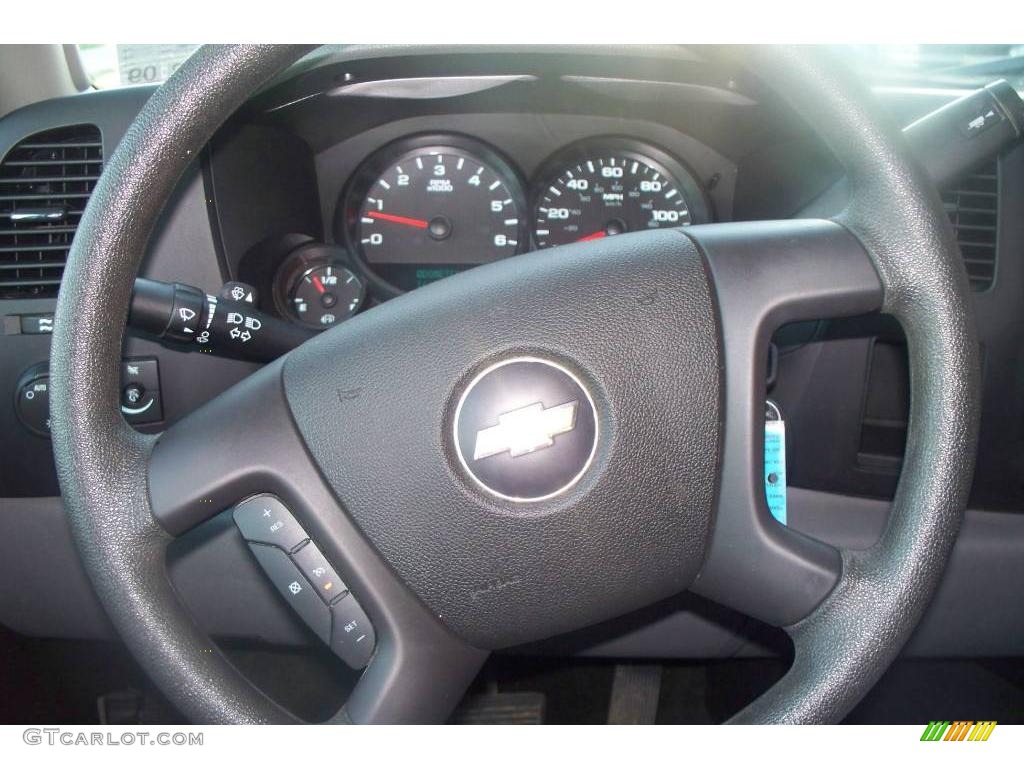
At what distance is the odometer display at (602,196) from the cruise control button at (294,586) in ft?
2.81

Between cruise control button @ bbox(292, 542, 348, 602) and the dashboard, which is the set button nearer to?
cruise control button @ bbox(292, 542, 348, 602)

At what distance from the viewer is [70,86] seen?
66.1 inches

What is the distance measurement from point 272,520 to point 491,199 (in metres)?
0.85

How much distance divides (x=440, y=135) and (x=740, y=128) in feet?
1.52

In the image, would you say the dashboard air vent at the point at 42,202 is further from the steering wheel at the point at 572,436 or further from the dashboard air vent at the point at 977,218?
the dashboard air vent at the point at 977,218

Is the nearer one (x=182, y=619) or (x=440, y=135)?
A: (x=182, y=619)

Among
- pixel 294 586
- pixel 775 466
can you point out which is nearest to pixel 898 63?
pixel 775 466

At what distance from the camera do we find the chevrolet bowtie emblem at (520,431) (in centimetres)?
89

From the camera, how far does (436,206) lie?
163 cm

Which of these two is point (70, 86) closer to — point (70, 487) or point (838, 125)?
point (70, 487)

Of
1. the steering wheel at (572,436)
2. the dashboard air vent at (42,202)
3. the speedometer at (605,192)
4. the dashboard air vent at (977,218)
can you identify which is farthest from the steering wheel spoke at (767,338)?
the dashboard air vent at (42,202)

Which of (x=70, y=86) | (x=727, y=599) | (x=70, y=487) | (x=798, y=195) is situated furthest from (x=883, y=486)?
(x=70, y=86)
